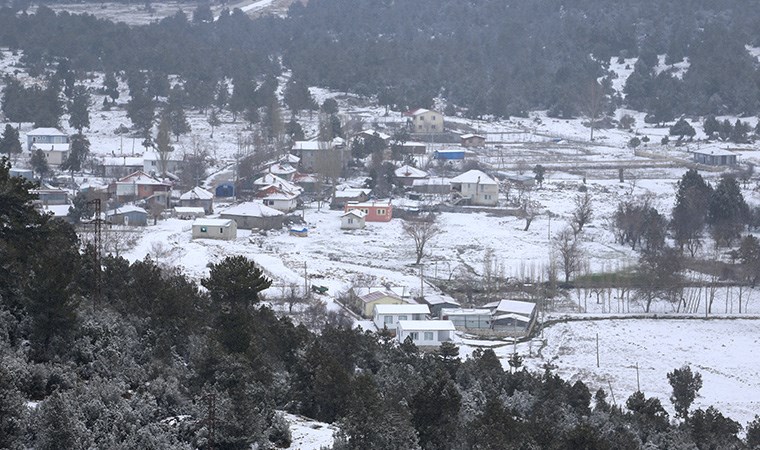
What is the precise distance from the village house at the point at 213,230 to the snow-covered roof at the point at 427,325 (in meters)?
8.82

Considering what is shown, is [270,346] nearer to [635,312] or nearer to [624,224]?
[635,312]

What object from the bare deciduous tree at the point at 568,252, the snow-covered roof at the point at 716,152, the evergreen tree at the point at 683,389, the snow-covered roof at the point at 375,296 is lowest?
the evergreen tree at the point at 683,389

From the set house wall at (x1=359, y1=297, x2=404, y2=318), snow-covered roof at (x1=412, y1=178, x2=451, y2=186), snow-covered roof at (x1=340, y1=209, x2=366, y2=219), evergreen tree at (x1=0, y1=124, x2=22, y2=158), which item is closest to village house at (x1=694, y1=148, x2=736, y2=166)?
snow-covered roof at (x1=412, y1=178, x2=451, y2=186)

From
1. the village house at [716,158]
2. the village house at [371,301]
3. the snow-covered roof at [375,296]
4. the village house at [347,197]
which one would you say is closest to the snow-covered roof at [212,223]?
the village house at [347,197]

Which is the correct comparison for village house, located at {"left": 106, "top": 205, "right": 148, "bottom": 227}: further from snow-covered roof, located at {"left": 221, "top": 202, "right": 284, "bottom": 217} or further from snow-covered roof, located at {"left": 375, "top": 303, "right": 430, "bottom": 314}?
snow-covered roof, located at {"left": 375, "top": 303, "right": 430, "bottom": 314}

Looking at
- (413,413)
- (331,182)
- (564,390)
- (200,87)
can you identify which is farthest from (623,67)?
(413,413)

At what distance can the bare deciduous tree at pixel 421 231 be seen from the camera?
1220 inches

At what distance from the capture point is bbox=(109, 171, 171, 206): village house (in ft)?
122

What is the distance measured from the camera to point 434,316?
85.8 ft

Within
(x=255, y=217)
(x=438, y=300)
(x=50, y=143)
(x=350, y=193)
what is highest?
(x=50, y=143)

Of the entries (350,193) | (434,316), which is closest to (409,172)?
(350,193)

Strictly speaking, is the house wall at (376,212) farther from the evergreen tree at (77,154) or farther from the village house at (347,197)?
the evergreen tree at (77,154)

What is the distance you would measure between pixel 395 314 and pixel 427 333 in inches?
45.6

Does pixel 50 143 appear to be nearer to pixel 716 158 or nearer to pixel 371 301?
pixel 371 301
